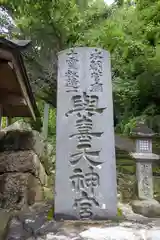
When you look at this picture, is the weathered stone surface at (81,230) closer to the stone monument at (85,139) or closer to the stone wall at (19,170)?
the stone monument at (85,139)

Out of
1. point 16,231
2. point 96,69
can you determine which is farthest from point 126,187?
point 16,231

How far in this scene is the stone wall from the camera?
5113 millimetres

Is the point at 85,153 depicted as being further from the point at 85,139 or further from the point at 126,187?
the point at 126,187

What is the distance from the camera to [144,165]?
509 centimetres

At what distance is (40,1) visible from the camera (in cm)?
1005

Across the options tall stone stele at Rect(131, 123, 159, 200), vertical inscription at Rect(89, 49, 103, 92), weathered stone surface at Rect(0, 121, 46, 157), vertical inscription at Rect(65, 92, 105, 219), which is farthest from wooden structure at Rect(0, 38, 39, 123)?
tall stone stele at Rect(131, 123, 159, 200)

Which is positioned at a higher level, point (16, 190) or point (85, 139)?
point (85, 139)

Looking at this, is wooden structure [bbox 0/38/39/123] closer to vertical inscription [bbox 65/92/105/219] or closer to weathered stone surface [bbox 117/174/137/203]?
vertical inscription [bbox 65/92/105/219]

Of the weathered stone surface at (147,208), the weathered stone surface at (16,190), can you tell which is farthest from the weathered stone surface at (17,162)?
the weathered stone surface at (147,208)

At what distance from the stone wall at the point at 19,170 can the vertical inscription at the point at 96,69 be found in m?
2.34

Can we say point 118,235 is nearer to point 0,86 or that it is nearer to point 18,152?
point 0,86

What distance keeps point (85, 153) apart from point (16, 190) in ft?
7.15

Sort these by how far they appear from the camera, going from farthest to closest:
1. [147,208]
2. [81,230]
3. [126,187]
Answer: [126,187], [147,208], [81,230]

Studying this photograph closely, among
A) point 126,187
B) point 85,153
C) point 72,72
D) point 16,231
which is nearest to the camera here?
point 16,231
